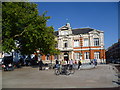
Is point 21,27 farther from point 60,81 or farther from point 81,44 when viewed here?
point 81,44

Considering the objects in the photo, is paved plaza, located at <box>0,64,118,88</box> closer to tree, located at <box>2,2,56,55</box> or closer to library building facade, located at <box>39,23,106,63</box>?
tree, located at <box>2,2,56,55</box>

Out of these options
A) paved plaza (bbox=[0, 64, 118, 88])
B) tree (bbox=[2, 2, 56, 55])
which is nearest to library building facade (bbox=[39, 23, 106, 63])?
tree (bbox=[2, 2, 56, 55])

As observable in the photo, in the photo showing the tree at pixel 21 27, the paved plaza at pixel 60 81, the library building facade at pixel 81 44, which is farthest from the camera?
the library building facade at pixel 81 44

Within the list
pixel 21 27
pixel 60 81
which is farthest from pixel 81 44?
pixel 60 81

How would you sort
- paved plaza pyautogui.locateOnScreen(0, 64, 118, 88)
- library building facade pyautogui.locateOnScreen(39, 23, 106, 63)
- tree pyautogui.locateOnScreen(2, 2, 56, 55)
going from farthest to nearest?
library building facade pyautogui.locateOnScreen(39, 23, 106, 63), tree pyautogui.locateOnScreen(2, 2, 56, 55), paved plaza pyautogui.locateOnScreen(0, 64, 118, 88)

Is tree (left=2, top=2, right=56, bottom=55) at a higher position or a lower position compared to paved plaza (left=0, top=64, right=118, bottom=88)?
higher

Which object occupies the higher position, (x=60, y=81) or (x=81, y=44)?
(x=81, y=44)

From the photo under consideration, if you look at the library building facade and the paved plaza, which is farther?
the library building facade

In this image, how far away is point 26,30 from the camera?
23.6 m

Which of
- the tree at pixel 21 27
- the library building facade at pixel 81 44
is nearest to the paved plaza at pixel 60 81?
the tree at pixel 21 27

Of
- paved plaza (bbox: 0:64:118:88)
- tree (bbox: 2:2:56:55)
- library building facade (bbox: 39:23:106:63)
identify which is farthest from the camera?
library building facade (bbox: 39:23:106:63)

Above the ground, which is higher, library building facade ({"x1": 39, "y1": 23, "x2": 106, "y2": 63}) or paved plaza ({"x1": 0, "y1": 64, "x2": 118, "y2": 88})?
library building facade ({"x1": 39, "y1": 23, "x2": 106, "y2": 63})

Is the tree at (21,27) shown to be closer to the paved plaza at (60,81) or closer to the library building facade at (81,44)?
the paved plaza at (60,81)

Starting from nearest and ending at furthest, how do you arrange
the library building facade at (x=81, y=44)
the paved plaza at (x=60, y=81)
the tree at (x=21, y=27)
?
the paved plaza at (x=60, y=81) → the tree at (x=21, y=27) → the library building facade at (x=81, y=44)
